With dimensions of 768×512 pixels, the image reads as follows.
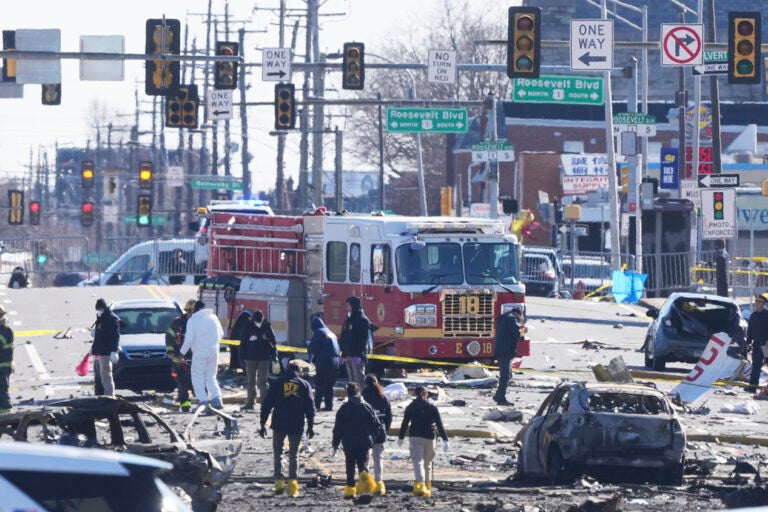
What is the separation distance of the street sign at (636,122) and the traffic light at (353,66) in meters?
8.33

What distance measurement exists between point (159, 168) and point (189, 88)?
97.0 meters

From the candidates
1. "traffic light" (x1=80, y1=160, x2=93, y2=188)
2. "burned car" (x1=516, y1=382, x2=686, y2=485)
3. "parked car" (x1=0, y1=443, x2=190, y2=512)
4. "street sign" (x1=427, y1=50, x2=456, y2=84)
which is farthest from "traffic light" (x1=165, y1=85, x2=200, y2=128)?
"parked car" (x1=0, y1=443, x2=190, y2=512)

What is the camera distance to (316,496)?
635 inches

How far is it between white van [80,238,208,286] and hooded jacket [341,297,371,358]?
96.7 ft

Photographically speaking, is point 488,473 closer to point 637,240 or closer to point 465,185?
point 637,240

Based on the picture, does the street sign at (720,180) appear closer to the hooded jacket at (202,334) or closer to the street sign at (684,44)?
the street sign at (684,44)

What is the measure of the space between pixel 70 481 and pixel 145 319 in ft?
69.6

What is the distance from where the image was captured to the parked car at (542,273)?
50.7 metres

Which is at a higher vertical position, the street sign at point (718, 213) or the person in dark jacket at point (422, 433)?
the street sign at point (718, 213)

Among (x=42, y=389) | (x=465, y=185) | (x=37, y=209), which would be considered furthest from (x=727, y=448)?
(x=465, y=185)

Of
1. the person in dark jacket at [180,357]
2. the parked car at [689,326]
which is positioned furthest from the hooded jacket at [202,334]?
the parked car at [689,326]

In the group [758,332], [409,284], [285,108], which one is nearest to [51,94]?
[285,108]

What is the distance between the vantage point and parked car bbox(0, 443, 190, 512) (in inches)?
253

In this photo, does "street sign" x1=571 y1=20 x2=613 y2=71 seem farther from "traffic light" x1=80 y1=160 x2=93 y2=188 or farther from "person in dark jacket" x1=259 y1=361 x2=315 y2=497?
"traffic light" x1=80 y1=160 x2=93 y2=188
